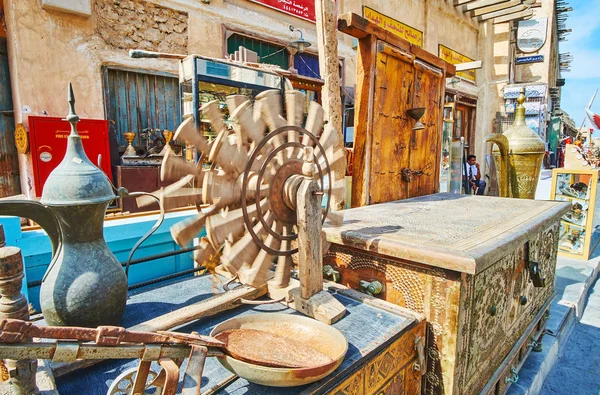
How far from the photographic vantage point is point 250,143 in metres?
1.68

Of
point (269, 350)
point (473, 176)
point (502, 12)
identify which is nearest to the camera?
point (269, 350)

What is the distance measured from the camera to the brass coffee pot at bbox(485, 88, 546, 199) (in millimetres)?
3775

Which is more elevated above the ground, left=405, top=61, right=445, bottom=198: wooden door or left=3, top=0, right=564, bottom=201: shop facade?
left=3, top=0, right=564, bottom=201: shop facade

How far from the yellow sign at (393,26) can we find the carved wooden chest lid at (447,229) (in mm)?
5795

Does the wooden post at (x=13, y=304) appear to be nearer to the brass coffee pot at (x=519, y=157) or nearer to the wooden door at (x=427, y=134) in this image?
the wooden door at (x=427, y=134)

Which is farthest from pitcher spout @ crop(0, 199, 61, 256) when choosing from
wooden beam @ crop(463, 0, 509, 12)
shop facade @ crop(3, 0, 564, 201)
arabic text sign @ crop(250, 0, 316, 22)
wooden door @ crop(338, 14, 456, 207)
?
wooden beam @ crop(463, 0, 509, 12)

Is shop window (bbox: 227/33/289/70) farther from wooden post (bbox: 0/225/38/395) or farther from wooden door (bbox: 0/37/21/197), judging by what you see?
wooden post (bbox: 0/225/38/395)

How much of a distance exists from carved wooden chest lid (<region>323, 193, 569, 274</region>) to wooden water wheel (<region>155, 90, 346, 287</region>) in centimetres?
51

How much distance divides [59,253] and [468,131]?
13558 millimetres

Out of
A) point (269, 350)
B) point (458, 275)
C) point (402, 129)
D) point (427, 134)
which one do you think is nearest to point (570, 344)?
point (427, 134)

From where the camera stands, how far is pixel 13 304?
116cm

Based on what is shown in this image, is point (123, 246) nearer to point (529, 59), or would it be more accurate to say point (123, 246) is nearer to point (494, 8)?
point (494, 8)

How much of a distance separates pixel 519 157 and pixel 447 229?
91.6 inches

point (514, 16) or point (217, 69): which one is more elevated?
point (514, 16)
